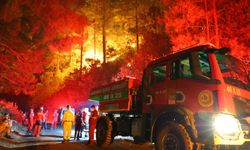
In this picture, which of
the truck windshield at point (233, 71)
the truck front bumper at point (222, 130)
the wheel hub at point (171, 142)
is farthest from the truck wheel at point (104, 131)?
the truck windshield at point (233, 71)

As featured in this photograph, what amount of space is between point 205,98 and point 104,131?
4.83 metres

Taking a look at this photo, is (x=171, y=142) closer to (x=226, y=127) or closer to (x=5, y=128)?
(x=226, y=127)

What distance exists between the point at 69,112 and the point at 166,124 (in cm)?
617

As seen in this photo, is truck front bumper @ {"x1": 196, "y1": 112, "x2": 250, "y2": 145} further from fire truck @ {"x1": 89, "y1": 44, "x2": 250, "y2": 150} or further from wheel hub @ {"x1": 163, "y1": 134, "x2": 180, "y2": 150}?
wheel hub @ {"x1": 163, "y1": 134, "x2": 180, "y2": 150}

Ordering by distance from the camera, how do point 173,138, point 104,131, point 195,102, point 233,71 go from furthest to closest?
point 104,131, point 233,71, point 173,138, point 195,102


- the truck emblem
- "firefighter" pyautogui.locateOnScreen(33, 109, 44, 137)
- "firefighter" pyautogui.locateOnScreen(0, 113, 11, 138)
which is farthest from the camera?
"firefighter" pyautogui.locateOnScreen(33, 109, 44, 137)

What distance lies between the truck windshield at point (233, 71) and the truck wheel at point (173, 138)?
1.50m

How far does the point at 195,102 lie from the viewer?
6.21m

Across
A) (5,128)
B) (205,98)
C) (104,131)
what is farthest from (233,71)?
(5,128)

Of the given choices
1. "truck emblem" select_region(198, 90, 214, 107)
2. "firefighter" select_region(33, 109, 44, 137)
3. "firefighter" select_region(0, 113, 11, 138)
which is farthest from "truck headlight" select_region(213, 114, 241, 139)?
"firefighter" select_region(33, 109, 44, 137)

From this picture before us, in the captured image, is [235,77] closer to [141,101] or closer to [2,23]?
[141,101]

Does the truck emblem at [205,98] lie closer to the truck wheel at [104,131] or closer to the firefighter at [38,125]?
the truck wheel at [104,131]

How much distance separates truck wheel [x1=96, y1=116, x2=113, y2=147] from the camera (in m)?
9.55

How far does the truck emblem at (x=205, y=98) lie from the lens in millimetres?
5888
